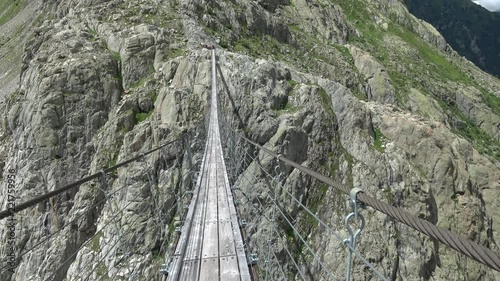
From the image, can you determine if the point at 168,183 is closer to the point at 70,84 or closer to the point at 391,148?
the point at 70,84

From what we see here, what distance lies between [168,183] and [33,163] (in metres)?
9.69

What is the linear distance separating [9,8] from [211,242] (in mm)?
165141

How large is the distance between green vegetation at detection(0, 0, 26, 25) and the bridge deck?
14985cm

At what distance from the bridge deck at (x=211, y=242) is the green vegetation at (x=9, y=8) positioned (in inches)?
5900

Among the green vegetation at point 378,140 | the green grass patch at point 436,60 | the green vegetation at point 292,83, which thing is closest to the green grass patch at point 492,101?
the green grass patch at point 436,60

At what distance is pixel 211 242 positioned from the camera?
22.8 feet

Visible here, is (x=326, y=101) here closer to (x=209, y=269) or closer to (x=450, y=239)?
(x=209, y=269)

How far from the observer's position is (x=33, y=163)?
21.3 meters

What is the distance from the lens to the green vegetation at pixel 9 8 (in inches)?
4857

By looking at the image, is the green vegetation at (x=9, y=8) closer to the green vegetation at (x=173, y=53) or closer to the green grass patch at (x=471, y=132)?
the green vegetation at (x=173, y=53)

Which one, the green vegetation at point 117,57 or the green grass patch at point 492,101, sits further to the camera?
the green grass patch at point 492,101

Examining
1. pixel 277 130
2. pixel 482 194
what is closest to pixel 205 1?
pixel 277 130

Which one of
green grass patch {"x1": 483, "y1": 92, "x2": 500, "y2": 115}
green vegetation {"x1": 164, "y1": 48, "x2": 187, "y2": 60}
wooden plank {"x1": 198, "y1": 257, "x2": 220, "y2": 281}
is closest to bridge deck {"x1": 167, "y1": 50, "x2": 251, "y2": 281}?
wooden plank {"x1": 198, "y1": 257, "x2": 220, "y2": 281}

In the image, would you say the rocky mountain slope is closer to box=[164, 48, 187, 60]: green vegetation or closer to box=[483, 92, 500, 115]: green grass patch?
box=[164, 48, 187, 60]: green vegetation
